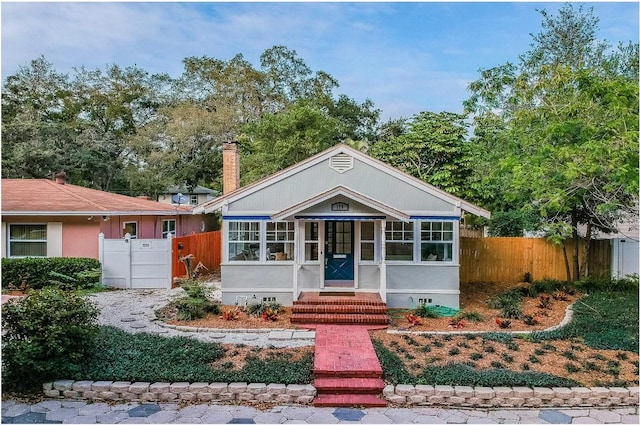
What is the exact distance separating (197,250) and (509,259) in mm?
11591

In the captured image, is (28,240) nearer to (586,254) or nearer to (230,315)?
(230,315)

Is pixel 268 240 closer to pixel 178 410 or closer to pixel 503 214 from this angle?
pixel 178 410

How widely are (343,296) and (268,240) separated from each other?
8.39ft

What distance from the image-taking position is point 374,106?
32.8 m

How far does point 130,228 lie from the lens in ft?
57.2

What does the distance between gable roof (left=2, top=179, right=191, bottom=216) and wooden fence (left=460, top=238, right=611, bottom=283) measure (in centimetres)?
1214

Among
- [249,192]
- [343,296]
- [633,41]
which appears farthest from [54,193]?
[633,41]

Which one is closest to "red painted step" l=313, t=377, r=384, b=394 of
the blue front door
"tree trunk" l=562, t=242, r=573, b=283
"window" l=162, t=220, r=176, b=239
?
the blue front door

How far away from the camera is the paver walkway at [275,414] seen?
5750 millimetres

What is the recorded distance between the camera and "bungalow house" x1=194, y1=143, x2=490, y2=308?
11.8 metres

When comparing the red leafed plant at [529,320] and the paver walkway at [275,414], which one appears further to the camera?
the red leafed plant at [529,320]

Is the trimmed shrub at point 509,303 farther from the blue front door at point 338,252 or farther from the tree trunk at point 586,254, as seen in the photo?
the blue front door at point 338,252

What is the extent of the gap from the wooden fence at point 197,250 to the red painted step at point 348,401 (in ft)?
32.7

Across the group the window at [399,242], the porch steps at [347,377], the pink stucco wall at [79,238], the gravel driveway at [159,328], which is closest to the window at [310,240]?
the window at [399,242]
